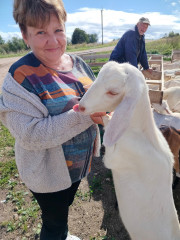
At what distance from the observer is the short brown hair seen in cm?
128

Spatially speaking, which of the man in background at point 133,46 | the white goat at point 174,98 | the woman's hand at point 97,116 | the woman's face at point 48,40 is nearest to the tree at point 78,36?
the man in background at point 133,46

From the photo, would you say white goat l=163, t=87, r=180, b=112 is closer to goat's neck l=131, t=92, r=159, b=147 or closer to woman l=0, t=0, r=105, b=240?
goat's neck l=131, t=92, r=159, b=147

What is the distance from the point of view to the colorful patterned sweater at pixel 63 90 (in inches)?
52.9

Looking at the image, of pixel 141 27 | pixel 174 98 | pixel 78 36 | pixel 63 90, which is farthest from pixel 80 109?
pixel 78 36

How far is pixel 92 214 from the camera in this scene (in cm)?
286

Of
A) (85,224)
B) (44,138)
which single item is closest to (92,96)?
(44,138)

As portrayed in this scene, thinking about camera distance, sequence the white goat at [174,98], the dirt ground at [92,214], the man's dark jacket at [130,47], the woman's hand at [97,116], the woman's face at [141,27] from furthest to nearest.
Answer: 1. the woman's face at [141,27]
2. the man's dark jacket at [130,47]
3. the white goat at [174,98]
4. the dirt ground at [92,214]
5. the woman's hand at [97,116]

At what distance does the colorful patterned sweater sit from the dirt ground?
133 cm

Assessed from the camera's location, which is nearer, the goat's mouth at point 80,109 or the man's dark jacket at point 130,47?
the goat's mouth at point 80,109

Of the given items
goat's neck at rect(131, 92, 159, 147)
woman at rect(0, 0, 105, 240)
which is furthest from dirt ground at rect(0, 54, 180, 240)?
goat's neck at rect(131, 92, 159, 147)

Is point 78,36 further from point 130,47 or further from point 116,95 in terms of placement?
point 116,95

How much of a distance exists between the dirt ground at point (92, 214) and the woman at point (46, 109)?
122 cm

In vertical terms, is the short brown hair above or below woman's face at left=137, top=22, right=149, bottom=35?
below

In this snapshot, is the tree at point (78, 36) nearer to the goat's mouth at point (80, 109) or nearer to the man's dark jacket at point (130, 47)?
the man's dark jacket at point (130, 47)
